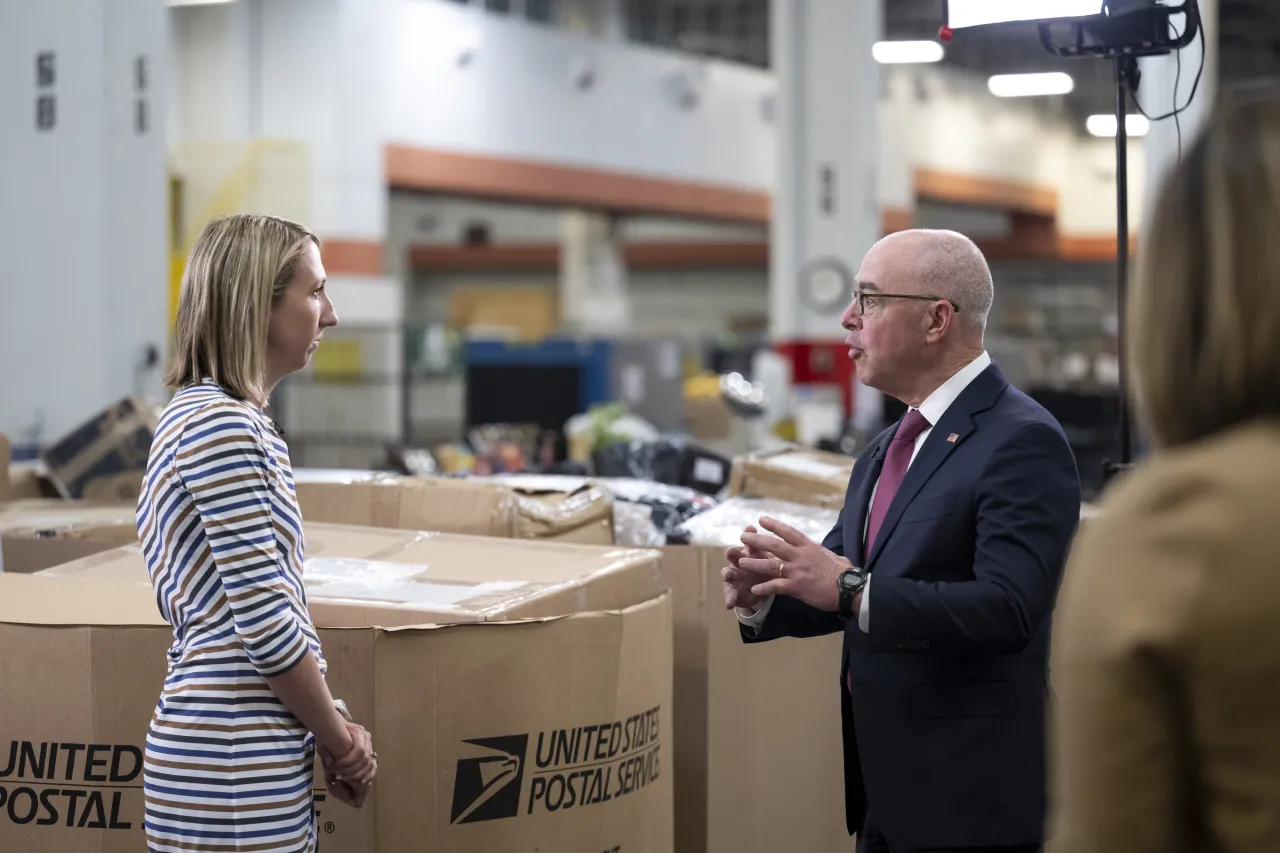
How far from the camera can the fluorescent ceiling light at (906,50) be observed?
9.56 meters

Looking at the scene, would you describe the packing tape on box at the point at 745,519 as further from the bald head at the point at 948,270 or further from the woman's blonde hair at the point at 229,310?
the woman's blonde hair at the point at 229,310

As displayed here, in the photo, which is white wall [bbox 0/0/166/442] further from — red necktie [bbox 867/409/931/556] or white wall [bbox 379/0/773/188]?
red necktie [bbox 867/409/931/556]

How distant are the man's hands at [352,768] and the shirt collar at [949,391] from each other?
0.88 metres

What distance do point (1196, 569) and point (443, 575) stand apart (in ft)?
5.26

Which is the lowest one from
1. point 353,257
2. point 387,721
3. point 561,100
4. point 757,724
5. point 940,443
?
point 757,724

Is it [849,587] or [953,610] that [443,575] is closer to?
[849,587]

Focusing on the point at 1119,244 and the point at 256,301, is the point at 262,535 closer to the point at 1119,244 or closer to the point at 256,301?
the point at 256,301

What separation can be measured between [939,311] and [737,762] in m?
Result: 1.12

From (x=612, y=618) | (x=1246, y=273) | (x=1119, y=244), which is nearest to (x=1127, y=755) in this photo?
(x=1246, y=273)

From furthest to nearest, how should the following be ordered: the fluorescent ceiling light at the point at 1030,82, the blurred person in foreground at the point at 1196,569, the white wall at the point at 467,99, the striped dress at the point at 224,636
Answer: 1. the fluorescent ceiling light at the point at 1030,82
2. the white wall at the point at 467,99
3. the striped dress at the point at 224,636
4. the blurred person in foreground at the point at 1196,569

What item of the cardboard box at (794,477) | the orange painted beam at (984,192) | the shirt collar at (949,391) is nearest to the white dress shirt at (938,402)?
the shirt collar at (949,391)

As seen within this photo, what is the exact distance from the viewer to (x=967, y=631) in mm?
1747

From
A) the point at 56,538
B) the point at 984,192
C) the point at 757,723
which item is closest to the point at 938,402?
the point at 757,723

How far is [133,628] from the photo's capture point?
2.05 metres
